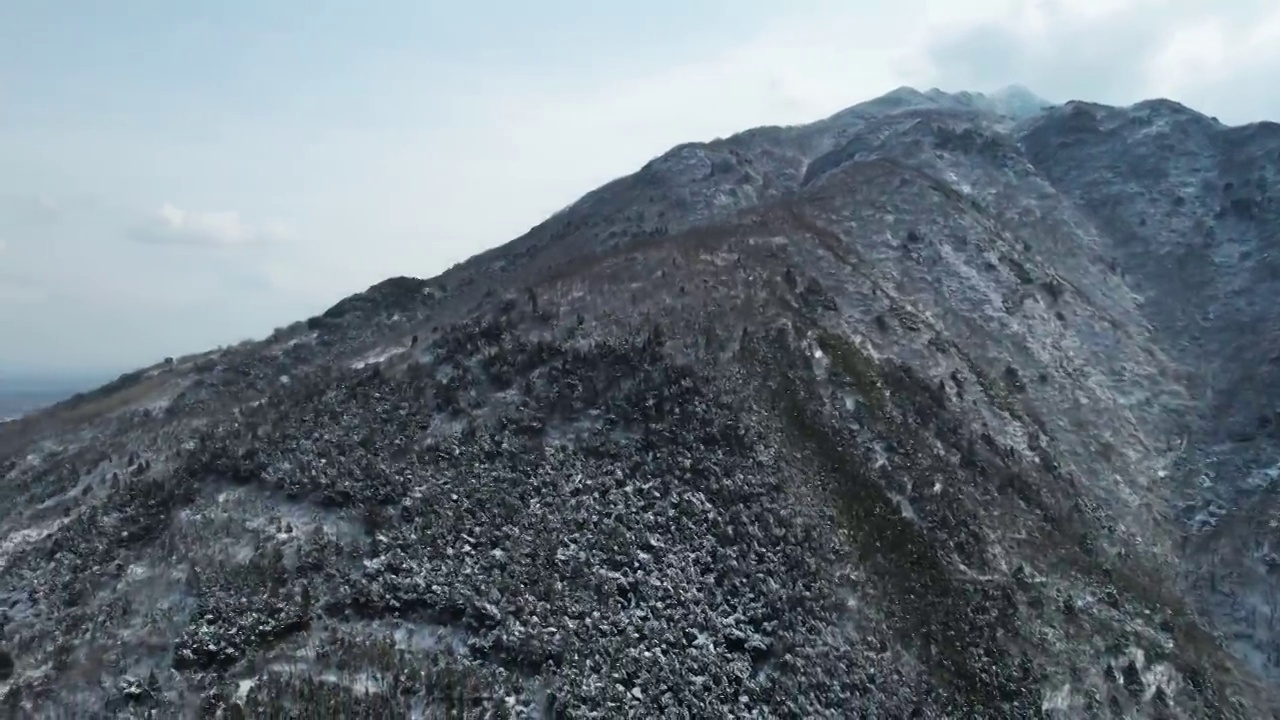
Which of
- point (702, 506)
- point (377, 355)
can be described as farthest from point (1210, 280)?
point (377, 355)

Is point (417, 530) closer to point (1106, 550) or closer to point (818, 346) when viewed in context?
point (818, 346)

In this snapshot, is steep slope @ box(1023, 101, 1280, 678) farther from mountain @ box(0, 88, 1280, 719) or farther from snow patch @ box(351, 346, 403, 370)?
snow patch @ box(351, 346, 403, 370)

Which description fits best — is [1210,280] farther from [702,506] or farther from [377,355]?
[377,355]

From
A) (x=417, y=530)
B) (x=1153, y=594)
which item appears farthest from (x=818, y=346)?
(x=417, y=530)

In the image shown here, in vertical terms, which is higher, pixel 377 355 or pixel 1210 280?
pixel 377 355

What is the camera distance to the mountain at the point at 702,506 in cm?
2178

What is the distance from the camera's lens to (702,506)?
1084 inches

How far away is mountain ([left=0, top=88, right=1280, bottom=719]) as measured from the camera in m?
21.8

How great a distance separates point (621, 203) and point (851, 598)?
51990 millimetres

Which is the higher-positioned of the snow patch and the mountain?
the snow patch

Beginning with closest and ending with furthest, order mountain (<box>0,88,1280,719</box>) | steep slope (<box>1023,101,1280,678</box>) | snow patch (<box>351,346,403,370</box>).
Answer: mountain (<box>0,88,1280,719</box>), steep slope (<box>1023,101,1280,678</box>), snow patch (<box>351,346,403,370</box>)

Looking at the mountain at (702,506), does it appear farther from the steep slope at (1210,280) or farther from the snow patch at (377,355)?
the snow patch at (377,355)

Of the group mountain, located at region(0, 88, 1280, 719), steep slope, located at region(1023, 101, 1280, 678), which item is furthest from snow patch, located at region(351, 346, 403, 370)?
steep slope, located at region(1023, 101, 1280, 678)

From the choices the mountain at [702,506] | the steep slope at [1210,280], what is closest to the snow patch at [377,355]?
the mountain at [702,506]
